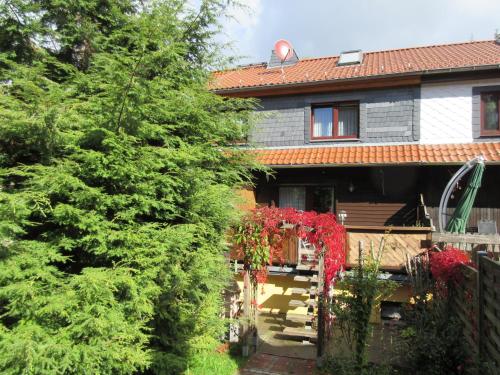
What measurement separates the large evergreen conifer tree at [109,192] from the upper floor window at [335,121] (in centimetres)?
546

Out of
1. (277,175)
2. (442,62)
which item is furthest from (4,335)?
(442,62)

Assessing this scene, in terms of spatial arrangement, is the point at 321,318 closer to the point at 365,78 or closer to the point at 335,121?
the point at 335,121

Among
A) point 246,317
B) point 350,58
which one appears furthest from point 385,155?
point 246,317

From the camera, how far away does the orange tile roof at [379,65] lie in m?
10.9

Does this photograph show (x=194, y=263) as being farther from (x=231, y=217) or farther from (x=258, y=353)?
(x=258, y=353)

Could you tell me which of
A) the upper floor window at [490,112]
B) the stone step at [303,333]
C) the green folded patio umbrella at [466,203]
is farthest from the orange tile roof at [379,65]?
the stone step at [303,333]

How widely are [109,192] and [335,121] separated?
8497 mm

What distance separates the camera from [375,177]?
35.8 feet

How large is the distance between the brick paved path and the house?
8.04ft

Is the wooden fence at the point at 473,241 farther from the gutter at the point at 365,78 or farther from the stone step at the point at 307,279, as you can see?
the gutter at the point at 365,78

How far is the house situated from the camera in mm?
10141

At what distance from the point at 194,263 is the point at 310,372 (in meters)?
2.83

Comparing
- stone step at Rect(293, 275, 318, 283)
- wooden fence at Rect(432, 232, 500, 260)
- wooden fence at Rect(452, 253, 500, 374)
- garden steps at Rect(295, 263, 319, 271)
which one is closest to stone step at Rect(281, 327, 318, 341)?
stone step at Rect(293, 275, 318, 283)

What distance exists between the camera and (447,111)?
1062cm
